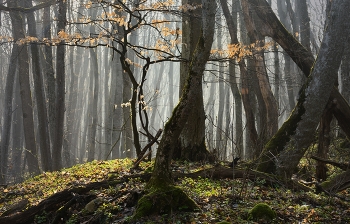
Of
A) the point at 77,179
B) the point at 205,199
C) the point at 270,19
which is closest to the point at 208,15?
the point at 205,199

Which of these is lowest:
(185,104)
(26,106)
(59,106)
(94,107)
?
(94,107)

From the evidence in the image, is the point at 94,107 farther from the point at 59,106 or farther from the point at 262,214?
the point at 262,214

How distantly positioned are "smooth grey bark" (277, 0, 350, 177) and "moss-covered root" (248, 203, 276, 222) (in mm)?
2007

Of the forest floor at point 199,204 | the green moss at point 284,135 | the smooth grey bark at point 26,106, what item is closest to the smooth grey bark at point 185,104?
the forest floor at point 199,204

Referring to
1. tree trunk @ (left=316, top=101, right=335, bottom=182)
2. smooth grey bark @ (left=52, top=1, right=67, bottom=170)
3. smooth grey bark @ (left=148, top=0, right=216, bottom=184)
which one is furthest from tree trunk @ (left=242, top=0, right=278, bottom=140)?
smooth grey bark @ (left=52, top=1, right=67, bottom=170)

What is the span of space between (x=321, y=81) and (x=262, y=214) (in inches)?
129

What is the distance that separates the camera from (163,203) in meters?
5.47

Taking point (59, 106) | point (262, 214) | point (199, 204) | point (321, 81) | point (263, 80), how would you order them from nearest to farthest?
1. point (262, 214)
2. point (199, 204)
3. point (321, 81)
4. point (263, 80)
5. point (59, 106)

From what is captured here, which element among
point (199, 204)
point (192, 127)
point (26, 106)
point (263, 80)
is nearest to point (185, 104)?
point (199, 204)

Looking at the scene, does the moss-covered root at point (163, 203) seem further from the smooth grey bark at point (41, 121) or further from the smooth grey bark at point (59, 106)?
the smooth grey bark at point (41, 121)

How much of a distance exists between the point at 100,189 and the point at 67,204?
88cm

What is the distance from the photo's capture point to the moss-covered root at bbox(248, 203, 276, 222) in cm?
523

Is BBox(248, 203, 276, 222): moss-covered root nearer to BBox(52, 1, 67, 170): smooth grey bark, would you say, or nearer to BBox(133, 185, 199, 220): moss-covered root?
BBox(133, 185, 199, 220): moss-covered root

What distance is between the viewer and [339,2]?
7.20m
